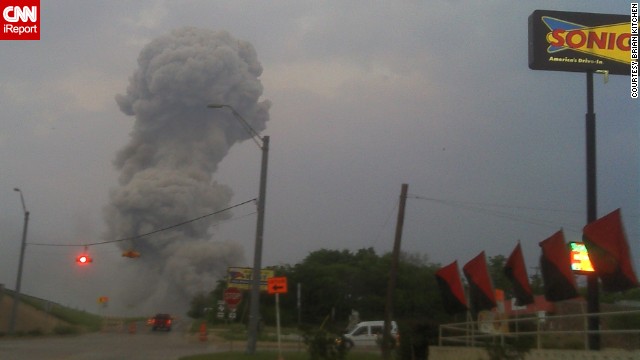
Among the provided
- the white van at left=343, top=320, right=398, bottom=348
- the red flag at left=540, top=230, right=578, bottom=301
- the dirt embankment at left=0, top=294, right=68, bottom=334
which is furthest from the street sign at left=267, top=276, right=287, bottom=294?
the dirt embankment at left=0, top=294, right=68, bottom=334

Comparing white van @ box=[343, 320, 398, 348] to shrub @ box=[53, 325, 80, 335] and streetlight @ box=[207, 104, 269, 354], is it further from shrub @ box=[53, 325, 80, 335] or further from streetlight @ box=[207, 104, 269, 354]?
shrub @ box=[53, 325, 80, 335]

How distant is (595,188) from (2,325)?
45.8 metres

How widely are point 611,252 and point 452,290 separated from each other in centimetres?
766

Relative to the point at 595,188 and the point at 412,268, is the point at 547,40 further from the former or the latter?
the point at 412,268

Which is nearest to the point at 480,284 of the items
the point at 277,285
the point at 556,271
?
the point at 556,271

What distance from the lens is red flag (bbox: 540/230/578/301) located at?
1747 cm

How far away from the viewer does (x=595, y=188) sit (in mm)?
20578

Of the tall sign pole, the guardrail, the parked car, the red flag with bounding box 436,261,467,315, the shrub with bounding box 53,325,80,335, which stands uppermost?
the tall sign pole

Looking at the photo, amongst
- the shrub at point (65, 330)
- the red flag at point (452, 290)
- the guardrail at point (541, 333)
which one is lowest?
the shrub at point (65, 330)

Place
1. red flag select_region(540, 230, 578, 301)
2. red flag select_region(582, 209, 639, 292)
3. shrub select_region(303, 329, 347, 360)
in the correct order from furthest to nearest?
1. shrub select_region(303, 329, 347, 360)
2. red flag select_region(540, 230, 578, 301)
3. red flag select_region(582, 209, 639, 292)

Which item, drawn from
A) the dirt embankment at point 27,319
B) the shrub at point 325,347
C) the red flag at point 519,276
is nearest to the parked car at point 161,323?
the dirt embankment at point 27,319

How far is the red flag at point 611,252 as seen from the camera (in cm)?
1541

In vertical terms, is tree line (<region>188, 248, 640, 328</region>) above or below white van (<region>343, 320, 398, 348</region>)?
above

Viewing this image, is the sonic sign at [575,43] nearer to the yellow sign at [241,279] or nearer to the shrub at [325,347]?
the shrub at [325,347]
